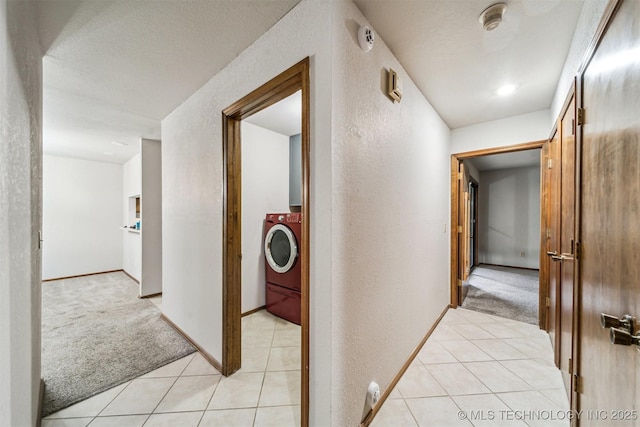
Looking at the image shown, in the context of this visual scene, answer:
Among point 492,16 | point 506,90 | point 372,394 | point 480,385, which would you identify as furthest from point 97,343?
point 506,90

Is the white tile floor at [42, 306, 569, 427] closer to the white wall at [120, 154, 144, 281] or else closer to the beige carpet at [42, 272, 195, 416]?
the beige carpet at [42, 272, 195, 416]

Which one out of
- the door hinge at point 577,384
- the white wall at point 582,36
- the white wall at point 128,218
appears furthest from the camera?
the white wall at point 128,218

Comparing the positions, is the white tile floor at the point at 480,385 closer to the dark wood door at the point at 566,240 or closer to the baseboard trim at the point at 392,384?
the baseboard trim at the point at 392,384

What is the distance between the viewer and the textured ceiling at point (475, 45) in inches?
48.0

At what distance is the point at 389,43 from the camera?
147 cm

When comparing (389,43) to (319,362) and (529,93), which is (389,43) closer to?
(529,93)

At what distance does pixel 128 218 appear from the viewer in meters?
4.78

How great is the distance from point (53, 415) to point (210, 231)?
1.37 metres

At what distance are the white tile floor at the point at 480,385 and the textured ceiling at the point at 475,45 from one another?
89.0 inches

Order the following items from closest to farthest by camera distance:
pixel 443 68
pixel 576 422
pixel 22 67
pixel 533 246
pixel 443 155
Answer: pixel 22 67
pixel 576 422
pixel 443 68
pixel 443 155
pixel 533 246

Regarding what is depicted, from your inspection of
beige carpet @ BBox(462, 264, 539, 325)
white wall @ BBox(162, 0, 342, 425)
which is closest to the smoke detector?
white wall @ BBox(162, 0, 342, 425)

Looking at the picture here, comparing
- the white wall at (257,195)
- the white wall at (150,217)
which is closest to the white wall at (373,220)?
the white wall at (257,195)

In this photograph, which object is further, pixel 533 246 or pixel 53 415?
pixel 533 246

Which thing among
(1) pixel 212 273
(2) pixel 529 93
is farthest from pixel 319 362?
(2) pixel 529 93
